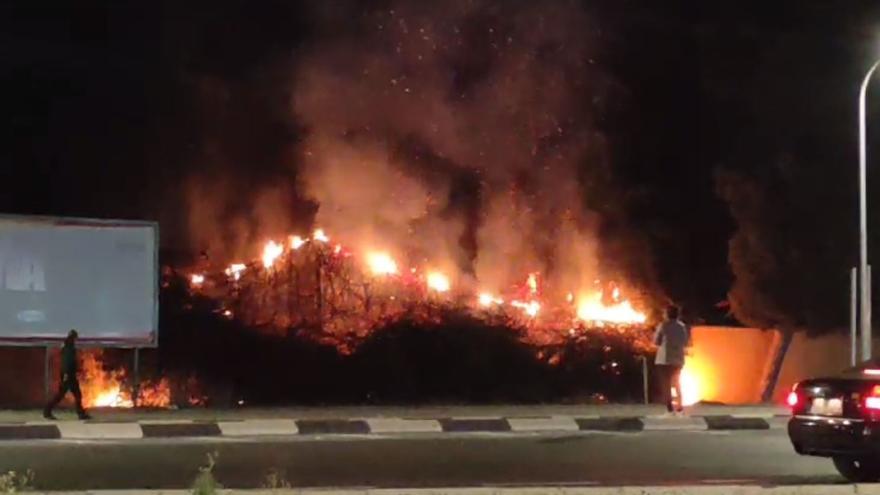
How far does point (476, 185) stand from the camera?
30.4 meters

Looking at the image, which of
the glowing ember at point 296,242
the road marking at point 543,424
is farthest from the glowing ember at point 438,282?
the road marking at point 543,424

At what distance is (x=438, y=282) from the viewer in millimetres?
28078

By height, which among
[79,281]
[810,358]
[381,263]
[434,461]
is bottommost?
[434,461]

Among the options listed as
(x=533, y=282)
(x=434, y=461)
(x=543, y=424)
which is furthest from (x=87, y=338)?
(x=533, y=282)

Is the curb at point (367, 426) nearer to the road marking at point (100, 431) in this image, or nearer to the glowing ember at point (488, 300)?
the road marking at point (100, 431)

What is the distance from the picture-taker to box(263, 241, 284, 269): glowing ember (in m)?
26.4

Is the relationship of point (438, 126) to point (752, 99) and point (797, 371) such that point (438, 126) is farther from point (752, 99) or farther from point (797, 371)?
point (797, 371)

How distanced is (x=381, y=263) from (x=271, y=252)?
228 centimetres

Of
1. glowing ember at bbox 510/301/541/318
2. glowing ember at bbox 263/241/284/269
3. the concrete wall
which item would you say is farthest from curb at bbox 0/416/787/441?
glowing ember at bbox 263/241/284/269

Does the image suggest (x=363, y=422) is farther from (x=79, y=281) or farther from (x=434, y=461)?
(x=79, y=281)

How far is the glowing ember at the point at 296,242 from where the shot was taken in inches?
1047

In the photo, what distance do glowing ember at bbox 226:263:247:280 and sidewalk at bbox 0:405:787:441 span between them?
7950 millimetres

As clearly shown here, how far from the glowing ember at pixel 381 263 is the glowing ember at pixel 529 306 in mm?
2581

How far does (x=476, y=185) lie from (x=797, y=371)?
928 cm
